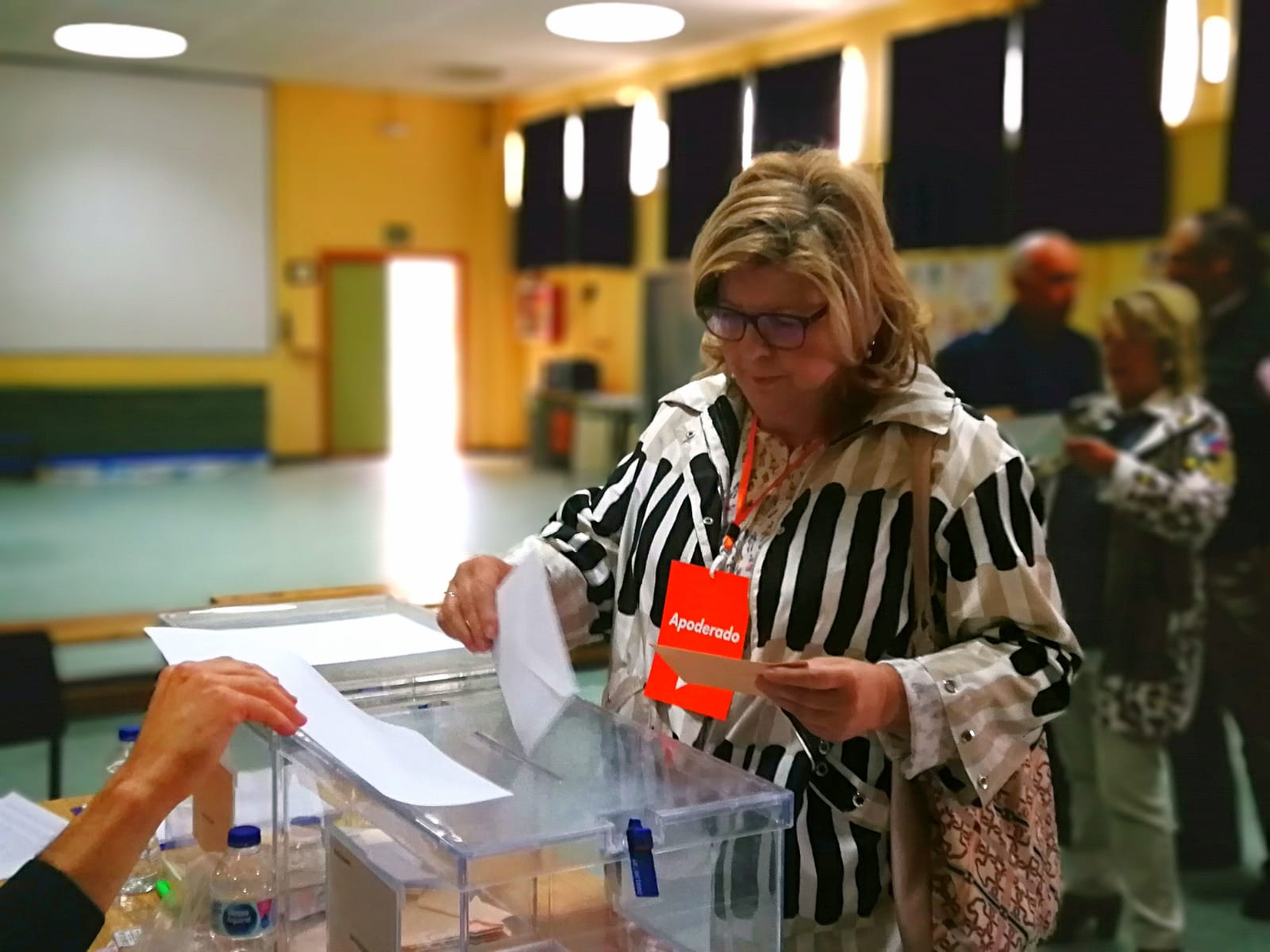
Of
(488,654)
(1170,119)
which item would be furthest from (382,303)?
(488,654)

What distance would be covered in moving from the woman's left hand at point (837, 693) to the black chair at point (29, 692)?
2257 mm

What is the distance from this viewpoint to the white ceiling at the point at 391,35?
3.79m

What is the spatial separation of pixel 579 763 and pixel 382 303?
1167 centimetres

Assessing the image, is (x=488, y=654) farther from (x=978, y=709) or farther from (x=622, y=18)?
(x=622, y=18)

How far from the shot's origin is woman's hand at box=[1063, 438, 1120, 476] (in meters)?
3.66

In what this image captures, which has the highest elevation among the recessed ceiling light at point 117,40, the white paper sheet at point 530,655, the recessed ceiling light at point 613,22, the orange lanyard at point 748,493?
the recessed ceiling light at point 613,22

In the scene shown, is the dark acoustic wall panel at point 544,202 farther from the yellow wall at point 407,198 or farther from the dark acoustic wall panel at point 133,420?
the dark acoustic wall panel at point 133,420

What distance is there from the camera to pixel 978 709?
123cm

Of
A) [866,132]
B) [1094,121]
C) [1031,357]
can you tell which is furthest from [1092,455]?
[866,132]

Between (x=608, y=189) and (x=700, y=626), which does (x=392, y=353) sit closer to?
(x=608, y=189)

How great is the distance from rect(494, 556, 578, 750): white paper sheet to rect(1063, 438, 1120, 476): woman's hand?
2.63 m

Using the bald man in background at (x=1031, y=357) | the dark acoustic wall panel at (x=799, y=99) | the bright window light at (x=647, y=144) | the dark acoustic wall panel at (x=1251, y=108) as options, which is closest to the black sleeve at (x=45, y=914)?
the bald man in background at (x=1031, y=357)

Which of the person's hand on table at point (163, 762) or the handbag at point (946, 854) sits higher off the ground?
the person's hand on table at point (163, 762)

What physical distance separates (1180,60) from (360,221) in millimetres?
8433
